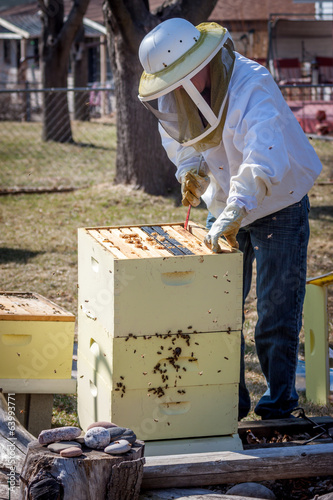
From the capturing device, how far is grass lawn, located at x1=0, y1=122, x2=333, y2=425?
525 cm

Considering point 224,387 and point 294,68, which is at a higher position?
point 294,68

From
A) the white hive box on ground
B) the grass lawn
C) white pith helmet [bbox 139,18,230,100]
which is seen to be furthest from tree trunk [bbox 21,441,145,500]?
white pith helmet [bbox 139,18,230,100]

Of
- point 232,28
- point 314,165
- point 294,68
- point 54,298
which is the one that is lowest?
point 54,298

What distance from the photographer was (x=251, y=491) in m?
2.46

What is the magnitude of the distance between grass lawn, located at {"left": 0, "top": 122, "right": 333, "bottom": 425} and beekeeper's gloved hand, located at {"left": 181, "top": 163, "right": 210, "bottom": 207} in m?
1.15

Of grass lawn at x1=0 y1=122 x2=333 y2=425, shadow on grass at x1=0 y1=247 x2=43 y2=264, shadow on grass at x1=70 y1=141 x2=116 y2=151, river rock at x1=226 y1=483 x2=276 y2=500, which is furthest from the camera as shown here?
shadow on grass at x1=70 y1=141 x2=116 y2=151

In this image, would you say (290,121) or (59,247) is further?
(59,247)

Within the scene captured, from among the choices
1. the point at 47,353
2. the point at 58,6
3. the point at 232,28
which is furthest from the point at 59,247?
the point at 232,28

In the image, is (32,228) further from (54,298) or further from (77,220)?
(54,298)

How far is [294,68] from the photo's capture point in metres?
18.9

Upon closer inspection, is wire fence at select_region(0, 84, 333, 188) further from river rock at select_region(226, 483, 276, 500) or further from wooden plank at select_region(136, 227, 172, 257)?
river rock at select_region(226, 483, 276, 500)

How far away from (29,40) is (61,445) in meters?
28.0

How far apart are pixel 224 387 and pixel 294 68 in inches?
689

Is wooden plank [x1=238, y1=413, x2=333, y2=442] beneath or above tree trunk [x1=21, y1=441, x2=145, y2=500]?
beneath
